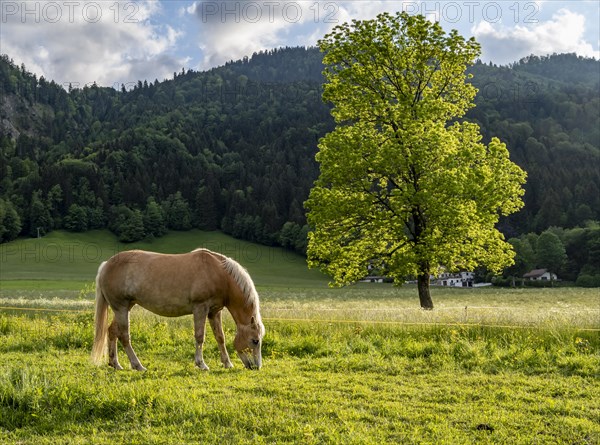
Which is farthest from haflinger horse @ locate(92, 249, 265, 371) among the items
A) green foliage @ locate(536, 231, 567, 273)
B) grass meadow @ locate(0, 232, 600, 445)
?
green foliage @ locate(536, 231, 567, 273)

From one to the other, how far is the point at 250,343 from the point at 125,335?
8.95 feet

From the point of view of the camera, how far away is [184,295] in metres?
10.7

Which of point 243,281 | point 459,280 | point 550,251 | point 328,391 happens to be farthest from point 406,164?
point 459,280

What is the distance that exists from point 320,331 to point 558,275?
102 metres

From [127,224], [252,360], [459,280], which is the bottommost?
[459,280]

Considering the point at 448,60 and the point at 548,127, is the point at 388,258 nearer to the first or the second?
the point at 448,60

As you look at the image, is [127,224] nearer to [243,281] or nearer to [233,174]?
[233,174]

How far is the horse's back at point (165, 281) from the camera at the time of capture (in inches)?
421

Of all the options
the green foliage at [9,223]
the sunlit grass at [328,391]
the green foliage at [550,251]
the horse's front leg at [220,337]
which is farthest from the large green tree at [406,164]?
the green foliage at [9,223]

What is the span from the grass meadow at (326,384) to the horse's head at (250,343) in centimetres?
34

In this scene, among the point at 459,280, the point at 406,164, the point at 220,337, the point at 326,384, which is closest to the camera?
the point at 326,384

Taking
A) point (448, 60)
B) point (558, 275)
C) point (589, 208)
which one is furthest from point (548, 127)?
point (448, 60)

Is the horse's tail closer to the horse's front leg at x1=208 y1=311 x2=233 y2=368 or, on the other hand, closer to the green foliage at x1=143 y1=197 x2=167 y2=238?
the horse's front leg at x1=208 y1=311 x2=233 y2=368

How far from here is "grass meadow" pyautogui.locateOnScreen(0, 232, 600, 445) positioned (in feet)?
21.2
